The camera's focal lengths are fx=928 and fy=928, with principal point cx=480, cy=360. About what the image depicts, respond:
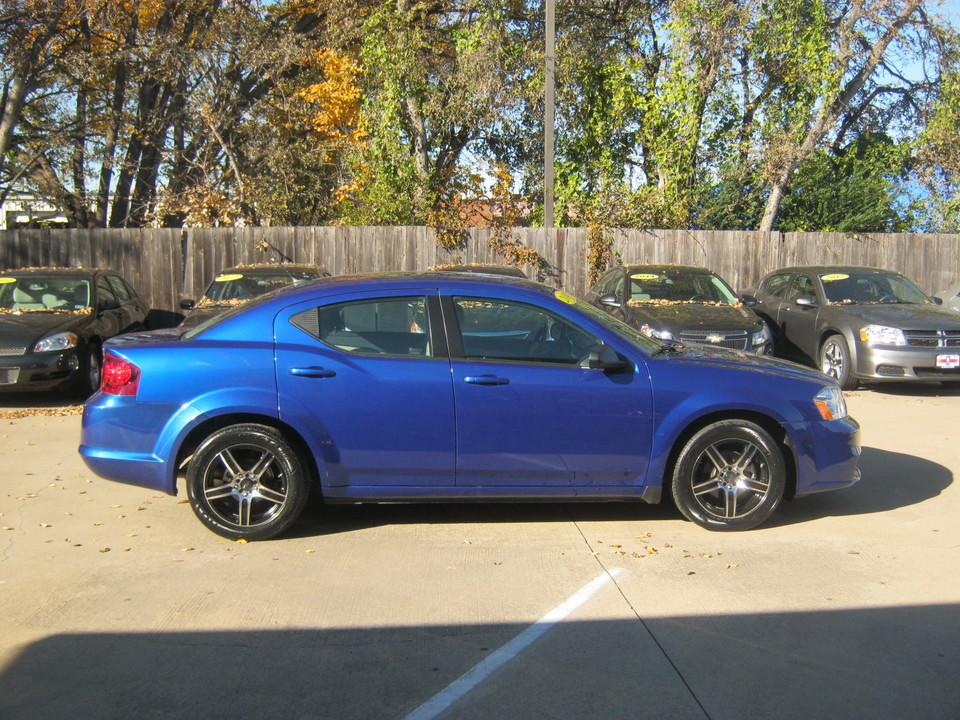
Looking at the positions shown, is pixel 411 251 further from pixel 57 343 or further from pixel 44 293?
pixel 57 343

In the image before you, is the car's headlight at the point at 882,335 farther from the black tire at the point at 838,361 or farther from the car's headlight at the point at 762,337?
the car's headlight at the point at 762,337

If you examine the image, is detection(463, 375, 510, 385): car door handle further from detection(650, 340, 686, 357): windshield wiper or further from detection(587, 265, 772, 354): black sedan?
detection(587, 265, 772, 354): black sedan

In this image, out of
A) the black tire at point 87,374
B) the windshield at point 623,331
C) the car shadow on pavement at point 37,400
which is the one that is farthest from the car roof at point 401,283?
the car shadow on pavement at point 37,400

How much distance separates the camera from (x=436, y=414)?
564 centimetres

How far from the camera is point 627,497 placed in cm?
591

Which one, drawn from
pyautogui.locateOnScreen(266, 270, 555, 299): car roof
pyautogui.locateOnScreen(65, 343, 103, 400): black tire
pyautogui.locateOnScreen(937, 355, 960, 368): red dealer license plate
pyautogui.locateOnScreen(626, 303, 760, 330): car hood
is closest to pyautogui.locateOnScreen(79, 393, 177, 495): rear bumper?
pyautogui.locateOnScreen(266, 270, 555, 299): car roof

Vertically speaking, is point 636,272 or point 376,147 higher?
point 376,147

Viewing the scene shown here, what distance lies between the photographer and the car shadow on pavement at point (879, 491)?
6.48 m

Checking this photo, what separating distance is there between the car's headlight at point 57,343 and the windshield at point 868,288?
9627 millimetres

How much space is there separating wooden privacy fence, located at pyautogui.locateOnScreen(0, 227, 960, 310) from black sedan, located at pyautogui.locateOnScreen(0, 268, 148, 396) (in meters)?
4.48

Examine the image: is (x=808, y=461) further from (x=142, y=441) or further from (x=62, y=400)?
(x=62, y=400)

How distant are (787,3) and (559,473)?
729 inches

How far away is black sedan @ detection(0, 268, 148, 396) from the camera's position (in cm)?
1026

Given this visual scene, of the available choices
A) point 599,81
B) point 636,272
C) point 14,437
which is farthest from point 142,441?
point 599,81
